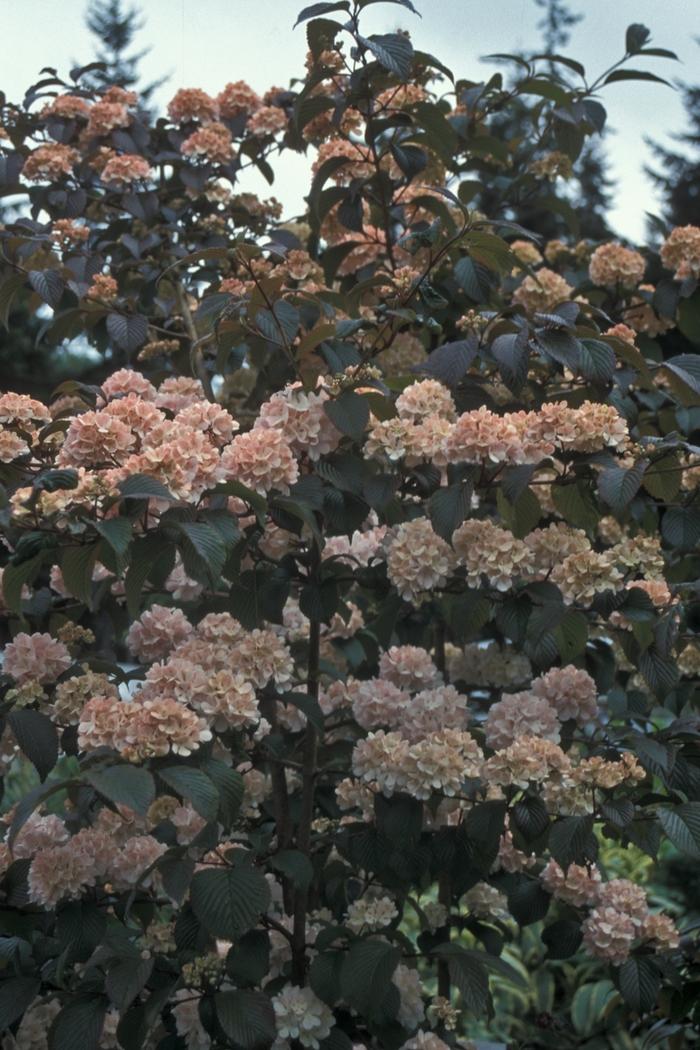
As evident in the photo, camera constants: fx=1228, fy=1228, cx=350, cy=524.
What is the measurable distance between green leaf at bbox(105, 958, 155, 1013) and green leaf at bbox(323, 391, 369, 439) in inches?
28.0

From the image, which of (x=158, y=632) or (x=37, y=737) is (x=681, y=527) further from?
(x=37, y=737)

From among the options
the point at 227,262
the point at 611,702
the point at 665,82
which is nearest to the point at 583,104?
the point at 665,82

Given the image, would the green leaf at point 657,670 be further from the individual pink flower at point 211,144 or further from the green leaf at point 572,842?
the individual pink flower at point 211,144

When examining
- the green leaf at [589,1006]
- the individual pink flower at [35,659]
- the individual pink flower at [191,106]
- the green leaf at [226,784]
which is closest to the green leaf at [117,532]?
the green leaf at [226,784]

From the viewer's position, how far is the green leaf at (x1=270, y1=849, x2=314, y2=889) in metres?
1.64

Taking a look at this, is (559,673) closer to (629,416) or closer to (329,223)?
(629,416)

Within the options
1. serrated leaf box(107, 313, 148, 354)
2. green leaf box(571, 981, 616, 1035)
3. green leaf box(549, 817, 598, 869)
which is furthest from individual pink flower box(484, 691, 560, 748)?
green leaf box(571, 981, 616, 1035)

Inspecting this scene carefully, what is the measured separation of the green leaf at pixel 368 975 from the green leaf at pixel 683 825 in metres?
0.39

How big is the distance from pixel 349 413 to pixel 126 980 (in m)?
0.75

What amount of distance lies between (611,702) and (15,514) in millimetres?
1059

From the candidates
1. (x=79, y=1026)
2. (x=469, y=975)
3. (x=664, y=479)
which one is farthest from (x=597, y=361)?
(x=79, y=1026)

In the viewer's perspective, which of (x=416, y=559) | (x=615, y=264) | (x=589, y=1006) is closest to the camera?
(x=416, y=559)

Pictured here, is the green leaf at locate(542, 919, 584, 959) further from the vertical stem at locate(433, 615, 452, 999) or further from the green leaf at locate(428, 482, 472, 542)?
the green leaf at locate(428, 482, 472, 542)

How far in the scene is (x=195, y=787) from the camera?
1.27 m
